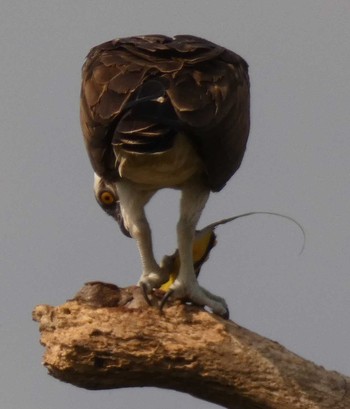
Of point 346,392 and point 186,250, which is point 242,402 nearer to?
point 346,392

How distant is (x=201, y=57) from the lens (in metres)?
8.54

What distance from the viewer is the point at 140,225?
8.77 meters

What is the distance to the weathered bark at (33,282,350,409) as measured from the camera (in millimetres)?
7391

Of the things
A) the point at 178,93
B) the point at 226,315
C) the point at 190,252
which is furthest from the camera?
the point at 190,252

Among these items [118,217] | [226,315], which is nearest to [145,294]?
[226,315]

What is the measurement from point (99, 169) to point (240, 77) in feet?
5.01

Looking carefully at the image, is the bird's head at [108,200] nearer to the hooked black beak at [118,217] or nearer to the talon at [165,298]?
the hooked black beak at [118,217]

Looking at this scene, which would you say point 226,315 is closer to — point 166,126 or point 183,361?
point 183,361

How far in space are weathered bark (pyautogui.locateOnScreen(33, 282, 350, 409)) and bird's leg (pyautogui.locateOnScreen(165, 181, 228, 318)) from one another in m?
0.59

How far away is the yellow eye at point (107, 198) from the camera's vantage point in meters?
10.4

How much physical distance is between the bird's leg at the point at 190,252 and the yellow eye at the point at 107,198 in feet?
5.49

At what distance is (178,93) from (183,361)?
6.64ft

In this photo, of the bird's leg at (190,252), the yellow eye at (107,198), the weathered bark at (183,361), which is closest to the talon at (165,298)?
the bird's leg at (190,252)

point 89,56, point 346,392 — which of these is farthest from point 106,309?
point 89,56
